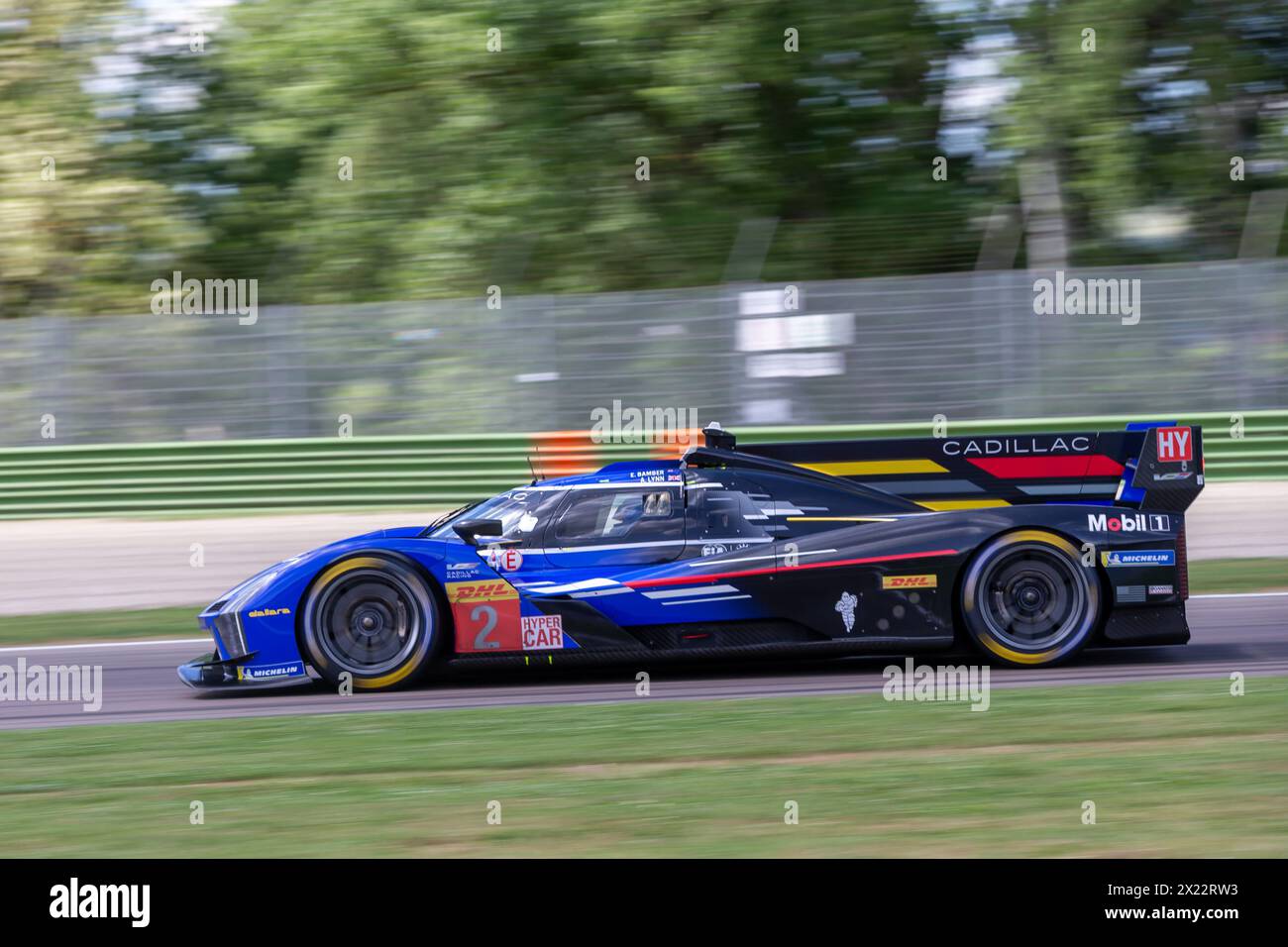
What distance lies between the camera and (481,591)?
7711mm

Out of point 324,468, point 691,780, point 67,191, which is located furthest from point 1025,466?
point 67,191

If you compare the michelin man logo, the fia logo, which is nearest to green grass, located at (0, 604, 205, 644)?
the fia logo

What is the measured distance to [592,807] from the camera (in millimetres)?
5566

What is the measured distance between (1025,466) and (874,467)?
81 centimetres

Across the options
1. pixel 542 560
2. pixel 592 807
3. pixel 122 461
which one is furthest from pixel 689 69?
pixel 592 807

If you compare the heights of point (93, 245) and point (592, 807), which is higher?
point (93, 245)

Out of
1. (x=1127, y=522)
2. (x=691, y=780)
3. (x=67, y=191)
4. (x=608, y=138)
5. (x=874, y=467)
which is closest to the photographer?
(x=691, y=780)

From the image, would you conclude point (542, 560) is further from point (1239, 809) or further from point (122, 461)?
point (122, 461)

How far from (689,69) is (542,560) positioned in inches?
427

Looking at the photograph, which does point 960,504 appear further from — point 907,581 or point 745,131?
point 745,131

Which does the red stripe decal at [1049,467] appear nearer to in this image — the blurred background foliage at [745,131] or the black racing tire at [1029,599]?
the black racing tire at [1029,599]

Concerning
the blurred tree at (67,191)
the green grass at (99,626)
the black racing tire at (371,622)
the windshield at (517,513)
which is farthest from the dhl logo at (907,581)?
the blurred tree at (67,191)

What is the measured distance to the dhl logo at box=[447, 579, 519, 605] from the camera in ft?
25.2

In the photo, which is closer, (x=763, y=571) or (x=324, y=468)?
(x=763, y=571)
